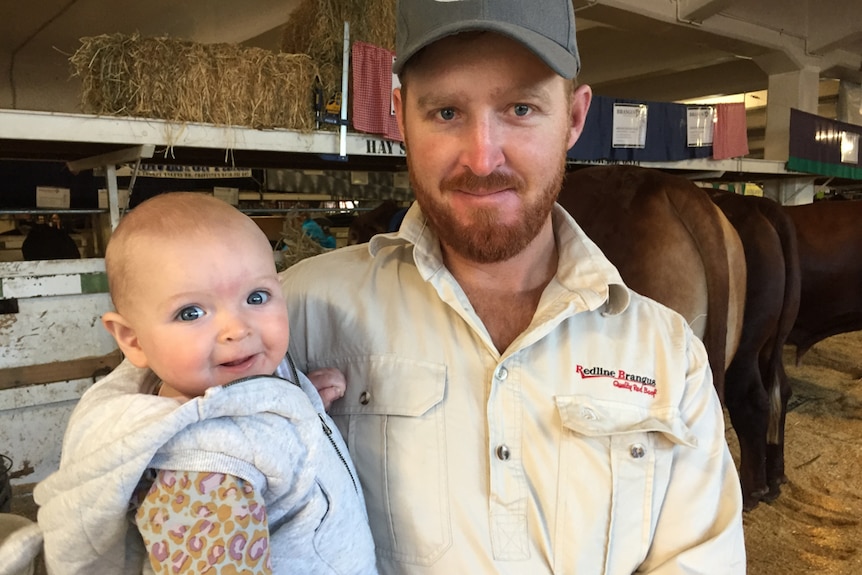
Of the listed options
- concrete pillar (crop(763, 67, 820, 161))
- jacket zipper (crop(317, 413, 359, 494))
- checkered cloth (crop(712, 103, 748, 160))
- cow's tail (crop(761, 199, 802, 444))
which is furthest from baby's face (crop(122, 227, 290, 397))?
concrete pillar (crop(763, 67, 820, 161))

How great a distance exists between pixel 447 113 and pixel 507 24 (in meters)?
0.19

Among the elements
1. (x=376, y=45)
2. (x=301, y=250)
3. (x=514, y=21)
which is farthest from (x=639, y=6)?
(x=514, y=21)

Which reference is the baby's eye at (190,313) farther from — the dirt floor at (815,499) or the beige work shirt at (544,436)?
the dirt floor at (815,499)

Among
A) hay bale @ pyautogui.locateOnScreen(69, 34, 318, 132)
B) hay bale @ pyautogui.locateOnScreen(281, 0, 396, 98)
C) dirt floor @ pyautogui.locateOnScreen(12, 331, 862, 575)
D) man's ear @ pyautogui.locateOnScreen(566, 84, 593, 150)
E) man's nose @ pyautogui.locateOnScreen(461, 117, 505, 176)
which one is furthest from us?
hay bale @ pyautogui.locateOnScreen(281, 0, 396, 98)

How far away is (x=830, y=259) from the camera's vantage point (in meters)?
4.38

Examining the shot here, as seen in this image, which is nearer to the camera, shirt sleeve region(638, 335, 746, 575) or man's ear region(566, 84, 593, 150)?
shirt sleeve region(638, 335, 746, 575)

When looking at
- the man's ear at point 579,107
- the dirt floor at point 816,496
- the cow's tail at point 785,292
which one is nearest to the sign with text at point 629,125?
the cow's tail at point 785,292

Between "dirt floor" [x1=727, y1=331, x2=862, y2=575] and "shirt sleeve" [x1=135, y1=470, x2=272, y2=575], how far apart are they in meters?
2.54

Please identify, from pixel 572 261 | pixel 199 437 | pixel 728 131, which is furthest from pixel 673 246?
pixel 728 131

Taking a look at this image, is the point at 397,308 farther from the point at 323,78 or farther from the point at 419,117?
the point at 323,78

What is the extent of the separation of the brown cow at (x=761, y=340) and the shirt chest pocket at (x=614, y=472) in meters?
2.44

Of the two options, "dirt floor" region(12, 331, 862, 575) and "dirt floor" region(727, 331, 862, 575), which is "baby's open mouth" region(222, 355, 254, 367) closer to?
"dirt floor" region(12, 331, 862, 575)

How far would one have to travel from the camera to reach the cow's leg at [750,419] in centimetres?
316

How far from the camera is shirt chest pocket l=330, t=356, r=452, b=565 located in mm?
1069
